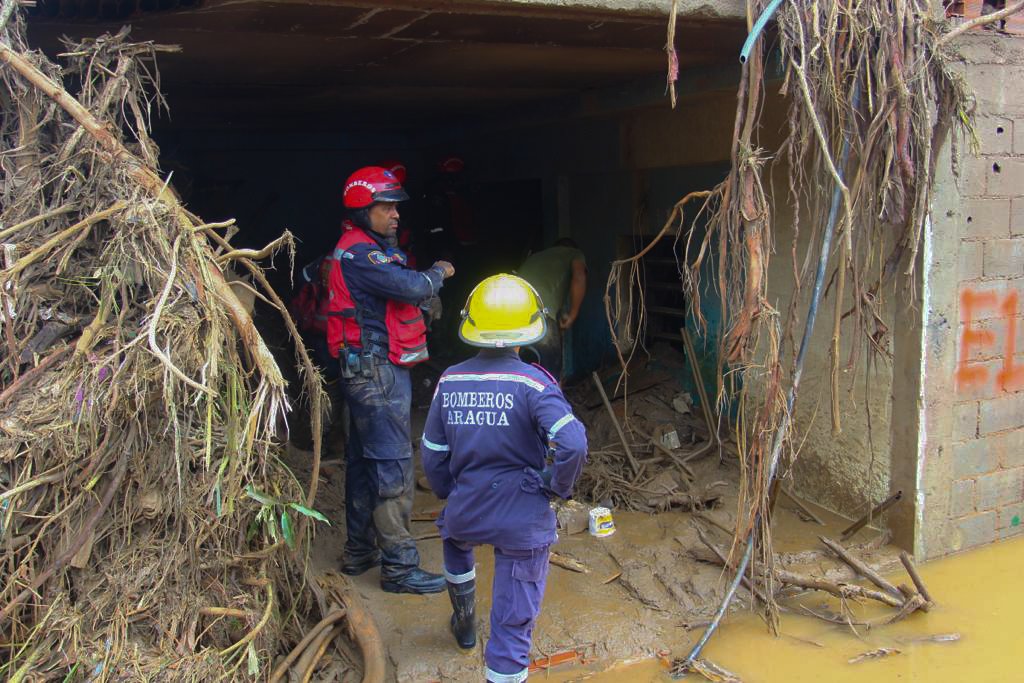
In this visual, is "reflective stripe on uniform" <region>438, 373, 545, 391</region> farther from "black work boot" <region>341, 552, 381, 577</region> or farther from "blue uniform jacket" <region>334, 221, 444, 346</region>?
"black work boot" <region>341, 552, 381, 577</region>

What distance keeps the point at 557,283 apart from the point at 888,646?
3399 mm

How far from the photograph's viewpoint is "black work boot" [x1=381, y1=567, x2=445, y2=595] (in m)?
4.17

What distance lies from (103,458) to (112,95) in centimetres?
137

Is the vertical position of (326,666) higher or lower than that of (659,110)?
lower

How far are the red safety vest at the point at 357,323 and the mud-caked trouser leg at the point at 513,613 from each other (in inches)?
51.6

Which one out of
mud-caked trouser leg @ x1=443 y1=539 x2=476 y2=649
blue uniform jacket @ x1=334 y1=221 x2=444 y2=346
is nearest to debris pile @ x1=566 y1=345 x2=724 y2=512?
blue uniform jacket @ x1=334 y1=221 x2=444 y2=346

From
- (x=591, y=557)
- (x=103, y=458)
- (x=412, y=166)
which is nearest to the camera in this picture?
(x=103, y=458)

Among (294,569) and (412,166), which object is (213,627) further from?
(412,166)

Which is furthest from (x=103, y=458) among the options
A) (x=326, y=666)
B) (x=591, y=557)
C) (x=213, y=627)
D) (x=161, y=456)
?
(x=591, y=557)

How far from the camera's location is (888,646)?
3811 mm

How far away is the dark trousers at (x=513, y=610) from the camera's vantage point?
125 inches

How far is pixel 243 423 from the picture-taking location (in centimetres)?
308

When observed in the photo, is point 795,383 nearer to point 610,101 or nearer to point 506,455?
point 506,455

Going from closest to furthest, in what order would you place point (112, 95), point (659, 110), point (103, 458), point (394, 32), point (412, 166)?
point (103, 458) → point (112, 95) → point (394, 32) → point (659, 110) → point (412, 166)
